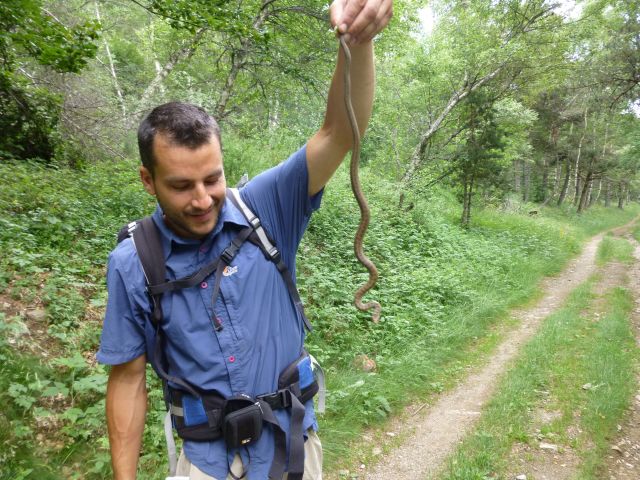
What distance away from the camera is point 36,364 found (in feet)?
11.1

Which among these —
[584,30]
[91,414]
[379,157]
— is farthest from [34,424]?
[584,30]

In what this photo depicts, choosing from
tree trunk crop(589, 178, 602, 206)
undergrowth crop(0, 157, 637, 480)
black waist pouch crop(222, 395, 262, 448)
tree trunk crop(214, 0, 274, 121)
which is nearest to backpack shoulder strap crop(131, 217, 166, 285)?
black waist pouch crop(222, 395, 262, 448)

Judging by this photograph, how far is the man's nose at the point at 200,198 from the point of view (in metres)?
→ 1.36

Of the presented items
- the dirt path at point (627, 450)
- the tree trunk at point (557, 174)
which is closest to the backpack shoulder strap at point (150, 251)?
the dirt path at point (627, 450)

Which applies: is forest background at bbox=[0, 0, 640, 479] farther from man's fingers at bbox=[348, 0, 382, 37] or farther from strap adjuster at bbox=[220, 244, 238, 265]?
man's fingers at bbox=[348, 0, 382, 37]

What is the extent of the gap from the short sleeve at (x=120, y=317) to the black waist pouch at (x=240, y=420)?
387 mm

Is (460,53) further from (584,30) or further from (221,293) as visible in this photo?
(221,293)

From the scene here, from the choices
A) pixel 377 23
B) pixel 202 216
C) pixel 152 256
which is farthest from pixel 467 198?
pixel 152 256

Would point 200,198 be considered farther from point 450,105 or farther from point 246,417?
point 450,105

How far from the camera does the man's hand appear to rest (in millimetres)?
1232

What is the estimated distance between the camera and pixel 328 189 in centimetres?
1062

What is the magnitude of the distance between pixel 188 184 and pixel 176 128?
184 mm

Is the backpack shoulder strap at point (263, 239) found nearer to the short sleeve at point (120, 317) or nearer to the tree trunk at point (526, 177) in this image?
the short sleeve at point (120, 317)

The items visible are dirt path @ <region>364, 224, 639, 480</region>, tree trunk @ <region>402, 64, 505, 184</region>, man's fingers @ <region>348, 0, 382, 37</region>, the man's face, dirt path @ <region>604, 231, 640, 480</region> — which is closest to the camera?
man's fingers @ <region>348, 0, 382, 37</region>
